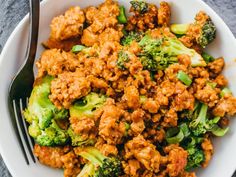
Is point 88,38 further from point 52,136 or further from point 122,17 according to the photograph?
point 52,136

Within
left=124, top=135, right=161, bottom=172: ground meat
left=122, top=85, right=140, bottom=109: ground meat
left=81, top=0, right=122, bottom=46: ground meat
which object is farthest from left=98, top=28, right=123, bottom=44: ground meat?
left=124, top=135, right=161, bottom=172: ground meat

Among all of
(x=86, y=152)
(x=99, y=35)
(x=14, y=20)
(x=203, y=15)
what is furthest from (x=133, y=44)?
(x=14, y=20)

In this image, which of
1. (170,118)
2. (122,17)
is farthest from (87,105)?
(122,17)

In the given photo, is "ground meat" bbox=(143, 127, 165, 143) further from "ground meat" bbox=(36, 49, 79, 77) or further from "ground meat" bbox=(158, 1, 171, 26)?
"ground meat" bbox=(158, 1, 171, 26)

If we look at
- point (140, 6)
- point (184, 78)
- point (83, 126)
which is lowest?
point (83, 126)

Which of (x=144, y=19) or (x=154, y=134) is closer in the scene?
(x=154, y=134)

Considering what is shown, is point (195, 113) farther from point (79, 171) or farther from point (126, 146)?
point (79, 171)
